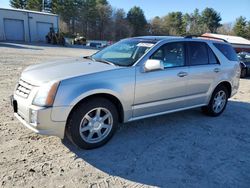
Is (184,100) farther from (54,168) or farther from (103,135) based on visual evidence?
(54,168)

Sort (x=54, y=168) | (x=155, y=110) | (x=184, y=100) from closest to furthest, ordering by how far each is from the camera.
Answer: (x=54, y=168) < (x=155, y=110) < (x=184, y=100)

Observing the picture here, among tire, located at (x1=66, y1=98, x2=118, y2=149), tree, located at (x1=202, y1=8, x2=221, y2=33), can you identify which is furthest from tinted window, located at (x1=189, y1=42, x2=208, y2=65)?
tree, located at (x1=202, y1=8, x2=221, y2=33)

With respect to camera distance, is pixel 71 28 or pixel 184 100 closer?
pixel 184 100

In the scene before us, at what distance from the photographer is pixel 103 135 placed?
4.18 metres

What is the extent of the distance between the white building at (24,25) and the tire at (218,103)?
115 feet

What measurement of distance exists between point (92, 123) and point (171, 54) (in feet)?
6.70

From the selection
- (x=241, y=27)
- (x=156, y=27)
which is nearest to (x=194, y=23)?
(x=156, y=27)

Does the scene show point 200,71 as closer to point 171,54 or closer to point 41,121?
point 171,54

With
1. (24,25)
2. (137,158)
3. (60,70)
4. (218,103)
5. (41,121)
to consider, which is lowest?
(137,158)

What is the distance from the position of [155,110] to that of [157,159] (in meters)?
1.04

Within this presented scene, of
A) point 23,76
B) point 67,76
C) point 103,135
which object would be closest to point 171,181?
point 103,135

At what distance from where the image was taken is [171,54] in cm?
500

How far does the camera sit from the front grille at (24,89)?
374cm

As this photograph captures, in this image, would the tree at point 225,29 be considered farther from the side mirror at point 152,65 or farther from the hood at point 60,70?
the hood at point 60,70
